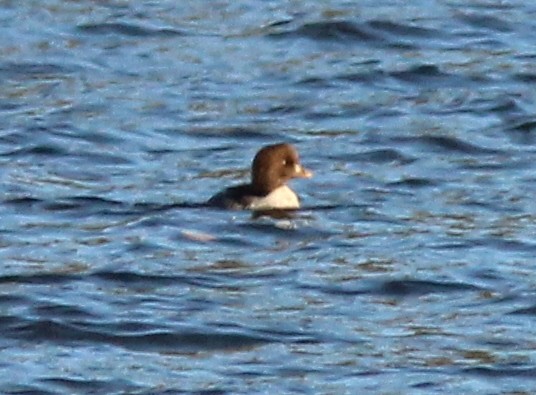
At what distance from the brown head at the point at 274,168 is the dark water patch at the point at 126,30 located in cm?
522

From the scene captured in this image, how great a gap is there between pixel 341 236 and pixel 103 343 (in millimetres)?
2942

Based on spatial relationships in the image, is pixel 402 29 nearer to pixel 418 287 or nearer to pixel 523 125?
pixel 523 125

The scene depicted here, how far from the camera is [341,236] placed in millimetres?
14523

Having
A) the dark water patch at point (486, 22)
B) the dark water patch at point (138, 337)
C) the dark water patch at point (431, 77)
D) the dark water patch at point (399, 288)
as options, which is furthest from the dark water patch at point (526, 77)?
the dark water patch at point (138, 337)

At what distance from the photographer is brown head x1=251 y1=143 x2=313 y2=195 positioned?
15.4m

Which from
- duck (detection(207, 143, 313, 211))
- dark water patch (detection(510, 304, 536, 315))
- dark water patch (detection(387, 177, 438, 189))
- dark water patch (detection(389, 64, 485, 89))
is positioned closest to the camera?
dark water patch (detection(510, 304, 536, 315))

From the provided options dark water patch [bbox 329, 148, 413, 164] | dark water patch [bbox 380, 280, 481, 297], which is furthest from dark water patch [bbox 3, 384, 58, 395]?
dark water patch [bbox 329, 148, 413, 164]

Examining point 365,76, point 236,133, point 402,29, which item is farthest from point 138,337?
point 402,29

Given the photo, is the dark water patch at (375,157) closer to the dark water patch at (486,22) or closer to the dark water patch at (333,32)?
the dark water patch at (333,32)

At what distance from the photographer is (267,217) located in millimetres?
15164

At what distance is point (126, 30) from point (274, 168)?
567cm

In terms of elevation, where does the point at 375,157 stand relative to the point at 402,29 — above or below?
below

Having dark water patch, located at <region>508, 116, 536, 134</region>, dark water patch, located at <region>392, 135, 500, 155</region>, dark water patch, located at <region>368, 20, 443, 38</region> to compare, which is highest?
dark water patch, located at <region>368, 20, 443, 38</region>

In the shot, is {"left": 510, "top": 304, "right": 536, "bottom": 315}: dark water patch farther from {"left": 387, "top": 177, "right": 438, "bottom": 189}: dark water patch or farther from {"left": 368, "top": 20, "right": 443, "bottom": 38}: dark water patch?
{"left": 368, "top": 20, "right": 443, "bottom": 38}: dark water patch
